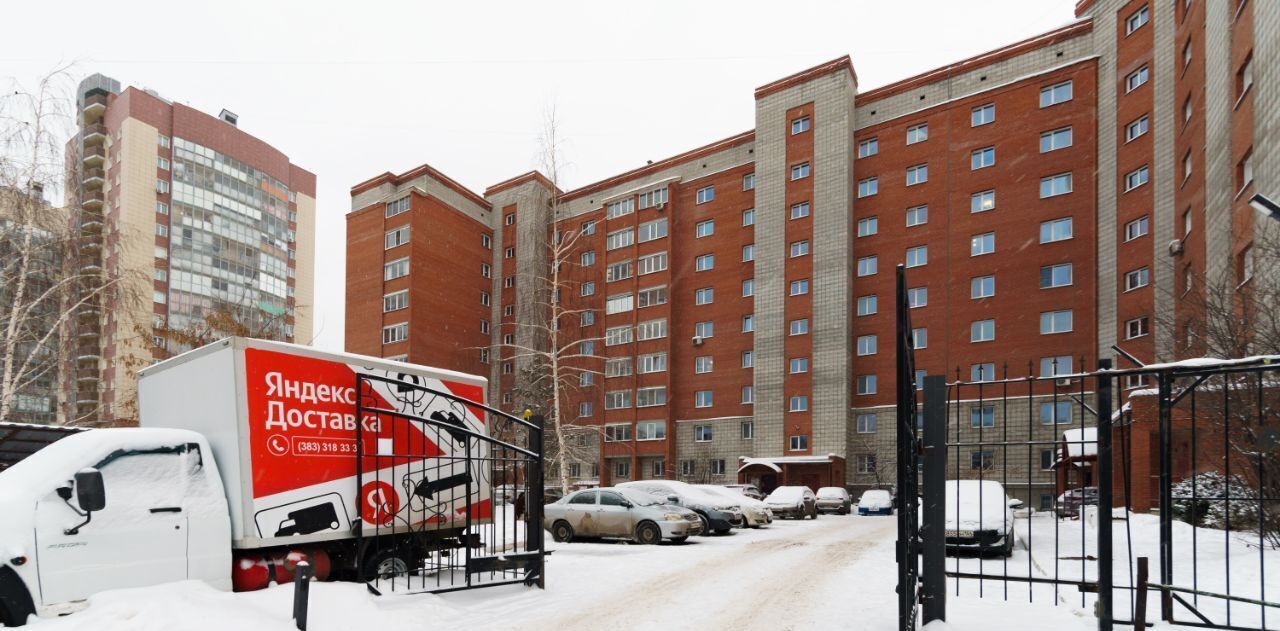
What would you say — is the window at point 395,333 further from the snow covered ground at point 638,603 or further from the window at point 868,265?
the snow covered ground at point 638,603

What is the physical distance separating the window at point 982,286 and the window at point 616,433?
24.6 metres

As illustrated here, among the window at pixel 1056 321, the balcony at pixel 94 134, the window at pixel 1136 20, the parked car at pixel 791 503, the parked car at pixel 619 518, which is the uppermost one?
the balcony at pixel 94 134

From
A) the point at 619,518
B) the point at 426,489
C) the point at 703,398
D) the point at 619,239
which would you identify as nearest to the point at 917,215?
the point at 703,398

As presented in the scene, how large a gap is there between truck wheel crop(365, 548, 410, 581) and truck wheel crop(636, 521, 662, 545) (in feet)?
26.5

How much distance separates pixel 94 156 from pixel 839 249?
6193cm

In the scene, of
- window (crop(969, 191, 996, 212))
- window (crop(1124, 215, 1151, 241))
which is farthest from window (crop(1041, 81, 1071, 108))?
window (crop(1124, 215, 1151, 241))

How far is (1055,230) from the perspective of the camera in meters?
39.9

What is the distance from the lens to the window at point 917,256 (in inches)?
1719

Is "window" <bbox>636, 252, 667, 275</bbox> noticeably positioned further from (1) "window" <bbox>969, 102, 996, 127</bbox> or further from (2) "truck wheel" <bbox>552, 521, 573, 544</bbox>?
(2) "truck wheel" <bbox>552, 521, 573, 544</bbox>

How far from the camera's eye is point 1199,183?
2556 cm

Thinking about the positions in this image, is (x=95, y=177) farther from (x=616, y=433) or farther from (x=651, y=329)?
(x=616, y=433)

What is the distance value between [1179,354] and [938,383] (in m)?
12.4

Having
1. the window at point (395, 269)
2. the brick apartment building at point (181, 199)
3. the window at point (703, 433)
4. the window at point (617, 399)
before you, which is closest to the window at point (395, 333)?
the window at point (395, 269)

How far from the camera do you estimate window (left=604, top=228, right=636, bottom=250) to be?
55.8 meters
